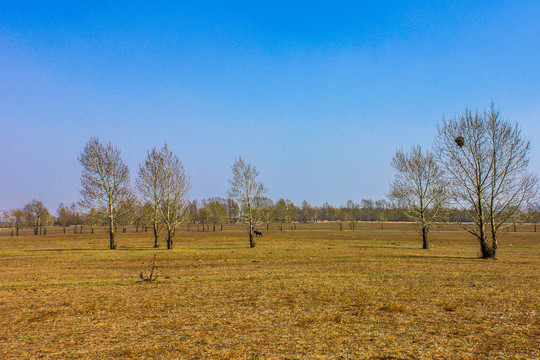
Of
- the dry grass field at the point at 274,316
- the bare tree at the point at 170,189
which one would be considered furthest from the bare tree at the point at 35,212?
the dry grass field at the point at 274,316

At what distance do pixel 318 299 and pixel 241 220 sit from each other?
3199 centimetres

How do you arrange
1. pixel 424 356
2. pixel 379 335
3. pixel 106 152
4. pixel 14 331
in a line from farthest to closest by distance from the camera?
1. pixel 106 152
2. pixel 14 331
3. pixel 379 335
4. pixel 424 356

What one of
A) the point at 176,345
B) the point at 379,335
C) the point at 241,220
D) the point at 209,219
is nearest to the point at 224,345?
the point at 176,345

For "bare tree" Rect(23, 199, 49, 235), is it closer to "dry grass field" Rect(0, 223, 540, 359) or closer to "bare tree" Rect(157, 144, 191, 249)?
"bare tree" Rect(157, 144, 191, 249)

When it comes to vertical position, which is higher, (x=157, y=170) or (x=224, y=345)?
(x=157, y=170)

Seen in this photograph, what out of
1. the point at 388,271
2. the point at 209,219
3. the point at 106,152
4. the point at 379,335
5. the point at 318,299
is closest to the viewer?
the point at 379,335

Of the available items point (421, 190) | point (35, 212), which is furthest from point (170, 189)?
point (35, 212)

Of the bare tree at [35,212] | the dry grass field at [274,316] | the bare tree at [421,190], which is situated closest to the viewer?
the dry grass field at [274,316]

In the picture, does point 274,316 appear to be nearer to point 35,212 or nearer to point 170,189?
point 170,189

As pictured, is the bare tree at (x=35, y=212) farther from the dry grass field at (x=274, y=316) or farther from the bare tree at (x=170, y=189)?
the dry grass field at (x=274, y=316)

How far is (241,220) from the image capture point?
4372cm

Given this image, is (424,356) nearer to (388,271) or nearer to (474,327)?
(474,327)

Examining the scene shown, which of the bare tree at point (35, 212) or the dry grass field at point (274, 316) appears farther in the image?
the bare tree at point (35, 212)

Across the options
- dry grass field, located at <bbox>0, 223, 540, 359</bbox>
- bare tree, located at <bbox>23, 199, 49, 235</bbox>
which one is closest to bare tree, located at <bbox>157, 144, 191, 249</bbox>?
dry grass field, located at <bbox>0, 223, 540, 359</bbox>
